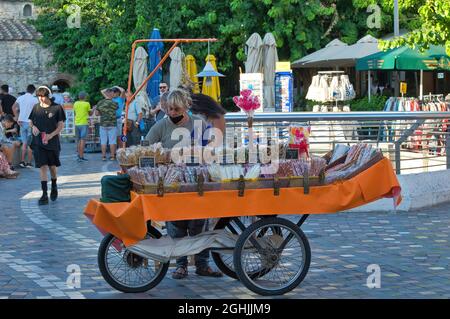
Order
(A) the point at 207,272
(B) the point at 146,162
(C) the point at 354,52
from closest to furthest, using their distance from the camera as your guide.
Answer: (B) the point at 146,162 → (A) the point at 207,272 → (C) the point at 354,52

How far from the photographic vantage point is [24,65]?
43375 millimetres

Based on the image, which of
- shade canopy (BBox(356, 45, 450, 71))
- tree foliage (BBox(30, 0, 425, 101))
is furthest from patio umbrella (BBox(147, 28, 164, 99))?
tree foliage (BBox(30, 0, 425, 101))

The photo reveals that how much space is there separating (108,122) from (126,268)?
1450 centimetres

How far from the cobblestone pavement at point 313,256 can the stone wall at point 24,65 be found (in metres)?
28.5

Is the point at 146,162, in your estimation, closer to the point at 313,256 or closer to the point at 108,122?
the point at 313,256

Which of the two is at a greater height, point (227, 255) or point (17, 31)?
point (17, 31)

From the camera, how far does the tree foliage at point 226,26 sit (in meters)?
32.5

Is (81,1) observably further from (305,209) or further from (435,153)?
(305,209)

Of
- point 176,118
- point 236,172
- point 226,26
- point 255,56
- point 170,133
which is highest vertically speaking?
point 226,26

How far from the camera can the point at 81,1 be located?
4088cm

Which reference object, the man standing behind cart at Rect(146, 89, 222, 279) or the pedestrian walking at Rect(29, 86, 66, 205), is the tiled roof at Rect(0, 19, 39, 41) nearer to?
the pedestrian walking at Rect(29, 86, 66, 205)

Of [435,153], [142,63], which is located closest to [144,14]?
[142,63]

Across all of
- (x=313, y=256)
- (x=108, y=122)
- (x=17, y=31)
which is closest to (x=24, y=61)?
(x=17, y=31)
